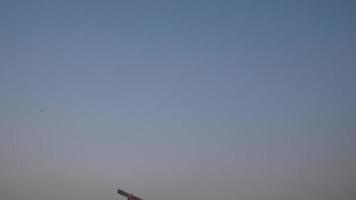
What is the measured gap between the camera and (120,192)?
1697 inches

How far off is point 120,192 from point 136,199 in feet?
8.14

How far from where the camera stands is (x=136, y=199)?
42.1m
